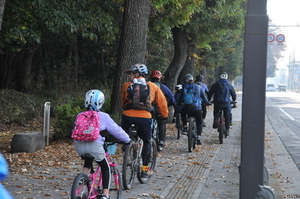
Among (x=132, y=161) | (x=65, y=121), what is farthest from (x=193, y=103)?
(x=132, y=161)

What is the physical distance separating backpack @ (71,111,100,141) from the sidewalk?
73.7 inches

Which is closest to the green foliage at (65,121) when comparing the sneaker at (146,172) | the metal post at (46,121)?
the metal post at (46,121)

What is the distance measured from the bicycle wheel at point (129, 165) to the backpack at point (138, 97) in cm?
55

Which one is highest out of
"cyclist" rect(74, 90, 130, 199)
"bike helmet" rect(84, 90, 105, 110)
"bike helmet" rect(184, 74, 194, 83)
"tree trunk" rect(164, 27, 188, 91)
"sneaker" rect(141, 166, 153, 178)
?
"tree trunk" rect(164, 27, 188, 91)

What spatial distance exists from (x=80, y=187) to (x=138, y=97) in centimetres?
261

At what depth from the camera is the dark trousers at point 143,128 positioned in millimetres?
7438

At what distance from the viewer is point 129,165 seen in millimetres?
7242

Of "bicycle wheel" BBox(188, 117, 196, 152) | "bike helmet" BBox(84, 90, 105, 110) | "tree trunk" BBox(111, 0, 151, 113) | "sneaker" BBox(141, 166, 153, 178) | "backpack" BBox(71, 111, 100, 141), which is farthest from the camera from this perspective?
"tree trunk" BBox(111, 0, 151, 113)

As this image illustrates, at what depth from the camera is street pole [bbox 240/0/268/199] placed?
163 inches

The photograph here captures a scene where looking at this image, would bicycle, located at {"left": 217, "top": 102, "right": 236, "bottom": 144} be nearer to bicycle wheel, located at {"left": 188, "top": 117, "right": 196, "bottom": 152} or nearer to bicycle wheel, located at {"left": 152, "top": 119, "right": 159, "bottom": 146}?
bicycle wheel, located at {"left": 188, "top": 117, "right": 196, "bottom": 152}

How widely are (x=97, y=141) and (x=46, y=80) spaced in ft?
76.9

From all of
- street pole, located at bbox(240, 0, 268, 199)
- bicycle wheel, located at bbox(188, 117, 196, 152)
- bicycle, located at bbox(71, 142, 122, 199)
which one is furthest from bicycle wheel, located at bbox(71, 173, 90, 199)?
bicycle wheel, located at bbox(188, 117, 196, 152)

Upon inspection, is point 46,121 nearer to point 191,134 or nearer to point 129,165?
point 191,134

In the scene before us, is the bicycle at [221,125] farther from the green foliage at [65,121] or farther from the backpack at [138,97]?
the backpack at [138,97]
